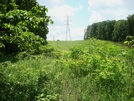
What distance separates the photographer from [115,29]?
64250 millimetres

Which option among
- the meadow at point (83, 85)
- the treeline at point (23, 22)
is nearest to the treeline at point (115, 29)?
the meadow at point (83, 85)

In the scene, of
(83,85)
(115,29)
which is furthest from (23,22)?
(115,29)

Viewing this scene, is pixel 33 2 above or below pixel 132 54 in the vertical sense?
above

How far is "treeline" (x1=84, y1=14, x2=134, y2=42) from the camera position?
57.3 meters

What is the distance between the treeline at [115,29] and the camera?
5728cm

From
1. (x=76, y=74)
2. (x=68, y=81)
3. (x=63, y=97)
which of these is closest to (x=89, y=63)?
(x=76, y=74)

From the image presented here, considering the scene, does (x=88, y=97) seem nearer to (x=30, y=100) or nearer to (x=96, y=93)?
(x=96, y=93)

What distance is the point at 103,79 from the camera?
611cm

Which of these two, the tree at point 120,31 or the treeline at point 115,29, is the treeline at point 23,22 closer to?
the treeline at point 115,29

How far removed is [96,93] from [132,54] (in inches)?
73.0

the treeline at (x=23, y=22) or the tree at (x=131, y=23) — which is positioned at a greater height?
the tree at (x=131, y=23)

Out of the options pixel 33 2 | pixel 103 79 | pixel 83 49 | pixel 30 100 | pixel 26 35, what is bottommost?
pixel 30 100

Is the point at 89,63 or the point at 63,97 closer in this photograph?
the point at 63,97

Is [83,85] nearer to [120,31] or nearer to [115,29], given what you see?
[120,31]
